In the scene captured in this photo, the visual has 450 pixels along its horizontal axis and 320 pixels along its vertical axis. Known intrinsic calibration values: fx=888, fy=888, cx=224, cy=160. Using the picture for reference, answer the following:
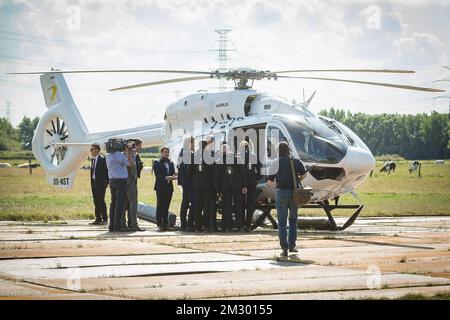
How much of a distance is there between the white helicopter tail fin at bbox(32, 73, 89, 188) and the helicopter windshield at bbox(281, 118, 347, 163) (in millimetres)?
10124

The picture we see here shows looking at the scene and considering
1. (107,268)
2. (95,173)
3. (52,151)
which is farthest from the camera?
(52,151)

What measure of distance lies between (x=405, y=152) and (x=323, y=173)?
131 meters

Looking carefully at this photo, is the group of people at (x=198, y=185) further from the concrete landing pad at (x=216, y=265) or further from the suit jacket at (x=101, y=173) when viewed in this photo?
the suit jacket at (x=101, y=173)

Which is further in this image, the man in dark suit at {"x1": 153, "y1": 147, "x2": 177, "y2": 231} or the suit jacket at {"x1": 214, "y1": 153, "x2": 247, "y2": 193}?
the man in dark suit at {"x1": 153, "y1": 147, "x2": 177, "y2": 231}

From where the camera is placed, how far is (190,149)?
1959 cm

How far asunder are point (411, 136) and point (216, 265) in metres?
144

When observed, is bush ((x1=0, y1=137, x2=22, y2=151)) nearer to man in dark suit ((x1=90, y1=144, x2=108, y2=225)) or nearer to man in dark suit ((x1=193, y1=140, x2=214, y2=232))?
man in dark suit ((x1=90, y1=144, x2=108, y2=225))

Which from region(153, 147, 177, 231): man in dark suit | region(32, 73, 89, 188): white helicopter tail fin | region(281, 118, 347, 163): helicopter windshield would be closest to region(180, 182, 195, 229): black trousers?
region(153, 147, 177, 231): man in dark suit

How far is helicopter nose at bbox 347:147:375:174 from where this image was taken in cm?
1952

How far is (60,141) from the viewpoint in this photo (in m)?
→ 28.5

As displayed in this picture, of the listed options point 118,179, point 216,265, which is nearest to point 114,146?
point 118,179

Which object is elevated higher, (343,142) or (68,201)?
(343,142)
